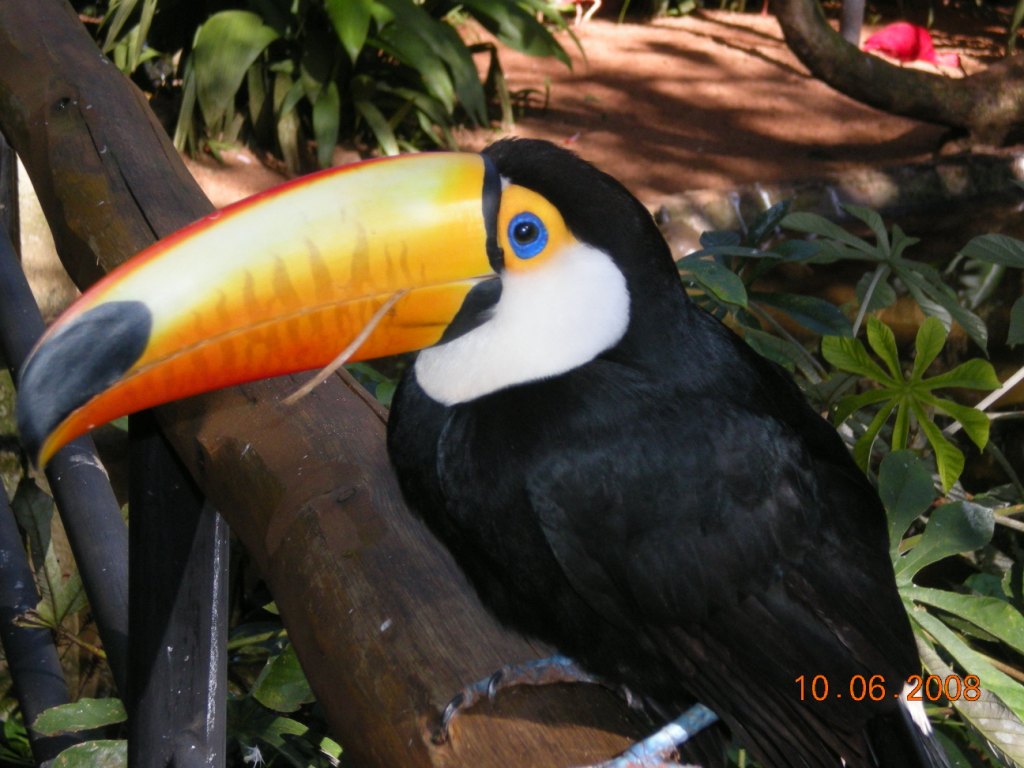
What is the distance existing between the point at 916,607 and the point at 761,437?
0.70 meters

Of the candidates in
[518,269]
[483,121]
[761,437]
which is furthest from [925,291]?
[483,121]

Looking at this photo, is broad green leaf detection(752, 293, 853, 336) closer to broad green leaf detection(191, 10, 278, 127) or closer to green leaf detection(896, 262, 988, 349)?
green leaf detection(896, 262, 988, 349)

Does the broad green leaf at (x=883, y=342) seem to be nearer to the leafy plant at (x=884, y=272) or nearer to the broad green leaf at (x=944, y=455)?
the broad green leaf at (x=944, y=455)

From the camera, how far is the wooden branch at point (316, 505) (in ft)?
3.87

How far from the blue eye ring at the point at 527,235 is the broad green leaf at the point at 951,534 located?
0.93 meters

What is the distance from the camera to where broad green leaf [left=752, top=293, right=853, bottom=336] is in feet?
7.73

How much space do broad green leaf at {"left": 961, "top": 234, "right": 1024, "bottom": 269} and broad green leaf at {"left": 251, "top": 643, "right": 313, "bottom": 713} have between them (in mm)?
1471

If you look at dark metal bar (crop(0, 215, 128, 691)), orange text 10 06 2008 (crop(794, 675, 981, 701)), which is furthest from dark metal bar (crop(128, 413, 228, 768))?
orange text 10 06 2008 (crop(794, 675, 981, 701))

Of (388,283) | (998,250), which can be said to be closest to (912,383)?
(998,250)

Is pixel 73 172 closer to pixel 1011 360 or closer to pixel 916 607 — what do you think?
pixel 916 607

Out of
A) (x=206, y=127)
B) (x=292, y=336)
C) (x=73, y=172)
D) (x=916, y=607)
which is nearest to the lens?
(x=292, y=336)

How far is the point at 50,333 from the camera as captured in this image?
114 cm

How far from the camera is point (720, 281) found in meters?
2.03

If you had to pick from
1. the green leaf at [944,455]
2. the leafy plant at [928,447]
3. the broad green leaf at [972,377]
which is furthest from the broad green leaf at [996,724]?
the broad green leaf at [972,377]
